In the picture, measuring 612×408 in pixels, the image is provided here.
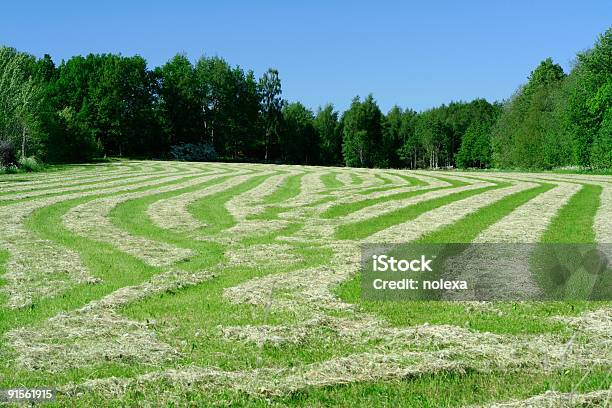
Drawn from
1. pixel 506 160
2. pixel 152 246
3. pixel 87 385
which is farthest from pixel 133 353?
pixel 506 160

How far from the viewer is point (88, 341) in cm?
816

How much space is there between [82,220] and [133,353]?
47.7 feet

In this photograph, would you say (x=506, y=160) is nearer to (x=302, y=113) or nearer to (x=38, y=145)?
(x=302, y=113)

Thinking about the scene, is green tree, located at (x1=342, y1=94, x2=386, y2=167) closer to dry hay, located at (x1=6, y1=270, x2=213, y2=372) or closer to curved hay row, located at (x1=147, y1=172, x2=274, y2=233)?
curved hay row, located at (x1=147, y1=172, x2=274, y2=233)

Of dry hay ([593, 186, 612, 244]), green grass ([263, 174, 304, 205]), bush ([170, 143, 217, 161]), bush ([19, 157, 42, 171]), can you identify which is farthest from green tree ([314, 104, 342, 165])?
dry hay ([593, 186, 612, 244])

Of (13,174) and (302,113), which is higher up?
(302,113)

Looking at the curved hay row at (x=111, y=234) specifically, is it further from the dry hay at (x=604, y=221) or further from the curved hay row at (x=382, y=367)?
the dry hay at (x=604, y=221)

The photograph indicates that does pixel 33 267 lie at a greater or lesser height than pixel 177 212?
lesser

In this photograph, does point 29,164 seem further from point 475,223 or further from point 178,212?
point 475,223

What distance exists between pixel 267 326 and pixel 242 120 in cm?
10422

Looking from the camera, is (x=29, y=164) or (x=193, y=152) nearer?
(x=29, y=164)

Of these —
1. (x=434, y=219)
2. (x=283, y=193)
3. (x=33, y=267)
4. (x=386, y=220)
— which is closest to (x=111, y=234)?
(x=33, y=267)

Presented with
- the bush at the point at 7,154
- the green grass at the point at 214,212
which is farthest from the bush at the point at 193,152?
the green grass at the point at 214,212

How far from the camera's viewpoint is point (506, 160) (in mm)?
97438
